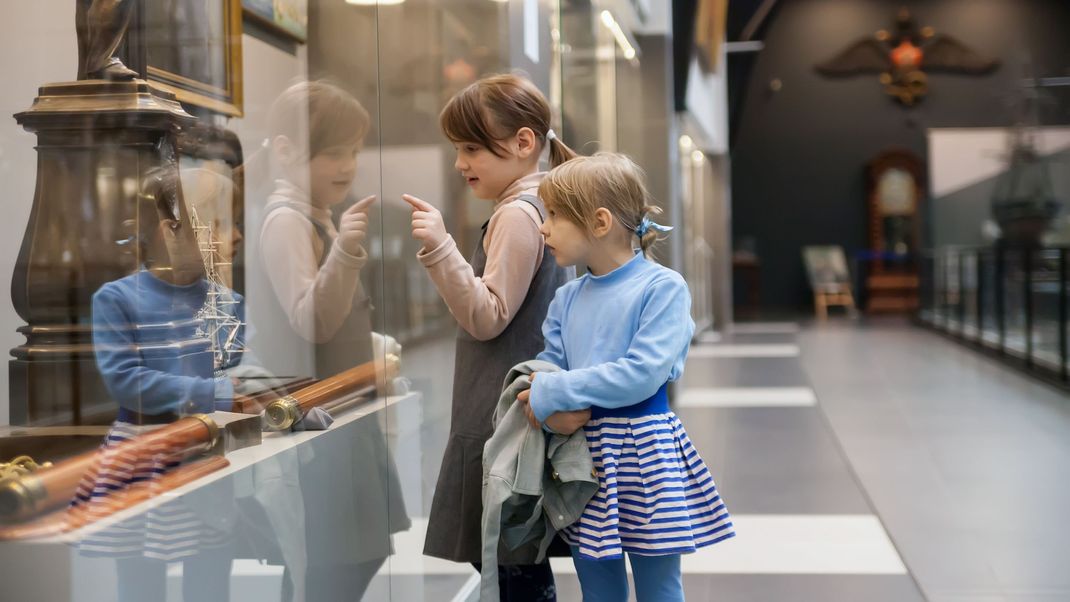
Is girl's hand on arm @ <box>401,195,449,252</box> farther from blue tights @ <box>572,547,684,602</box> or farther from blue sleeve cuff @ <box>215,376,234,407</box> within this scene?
blue tights @ <box>572,547,684,602</box>

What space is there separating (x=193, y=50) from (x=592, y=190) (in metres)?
0.71

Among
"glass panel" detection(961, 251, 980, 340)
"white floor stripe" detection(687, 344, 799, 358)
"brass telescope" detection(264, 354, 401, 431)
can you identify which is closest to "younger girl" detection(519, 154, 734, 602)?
"brass telescope" detection(264, 354, 401, 431)

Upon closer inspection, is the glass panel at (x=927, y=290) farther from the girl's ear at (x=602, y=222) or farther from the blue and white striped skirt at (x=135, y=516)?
the blue and white striped skirt at (x=135, y=516)

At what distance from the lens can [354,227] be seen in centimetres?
180

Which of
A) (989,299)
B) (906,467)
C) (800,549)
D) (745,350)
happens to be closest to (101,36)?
(800,549)

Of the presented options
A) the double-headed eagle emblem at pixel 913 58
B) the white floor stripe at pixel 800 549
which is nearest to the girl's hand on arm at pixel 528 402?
the white floor stripe at pixel 800 549

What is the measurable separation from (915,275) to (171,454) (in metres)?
19.0

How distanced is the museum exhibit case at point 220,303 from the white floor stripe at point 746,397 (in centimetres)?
508

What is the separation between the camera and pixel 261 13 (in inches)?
61.2

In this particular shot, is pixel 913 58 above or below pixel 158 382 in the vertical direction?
above

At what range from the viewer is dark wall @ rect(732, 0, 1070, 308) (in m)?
20.1

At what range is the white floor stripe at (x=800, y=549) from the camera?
3.34 metres

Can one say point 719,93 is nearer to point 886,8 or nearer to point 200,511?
point 886,8

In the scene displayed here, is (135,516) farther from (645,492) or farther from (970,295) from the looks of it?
(970,295)
